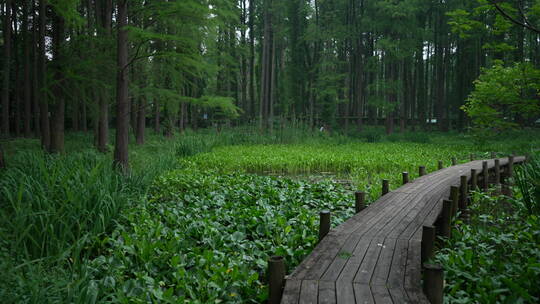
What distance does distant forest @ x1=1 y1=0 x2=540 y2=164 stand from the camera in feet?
26.1

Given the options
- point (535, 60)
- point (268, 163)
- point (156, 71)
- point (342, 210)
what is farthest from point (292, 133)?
point (535, 60)

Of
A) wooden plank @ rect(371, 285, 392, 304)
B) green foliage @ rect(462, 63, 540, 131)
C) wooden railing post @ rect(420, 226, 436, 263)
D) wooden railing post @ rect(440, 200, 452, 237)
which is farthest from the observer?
green foliage @ rect(462, 63, 540, 131)

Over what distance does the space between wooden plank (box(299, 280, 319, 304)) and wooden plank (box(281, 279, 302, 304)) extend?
0.03 metres

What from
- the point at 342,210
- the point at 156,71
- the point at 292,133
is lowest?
the point at 342,210

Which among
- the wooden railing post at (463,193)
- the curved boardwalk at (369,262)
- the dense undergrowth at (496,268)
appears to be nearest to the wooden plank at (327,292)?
the curved boardwalk at (369,262)

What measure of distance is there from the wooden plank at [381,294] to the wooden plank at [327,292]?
293 mm

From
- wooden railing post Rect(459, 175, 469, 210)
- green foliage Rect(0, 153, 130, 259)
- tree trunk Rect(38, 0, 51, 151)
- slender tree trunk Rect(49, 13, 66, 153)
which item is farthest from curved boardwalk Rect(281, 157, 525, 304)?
slender tree trunk Rect(49, 13, 66, 153)

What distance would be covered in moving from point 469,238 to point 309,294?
2.41 metres

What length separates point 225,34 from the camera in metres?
26.0

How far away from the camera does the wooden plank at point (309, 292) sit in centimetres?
261

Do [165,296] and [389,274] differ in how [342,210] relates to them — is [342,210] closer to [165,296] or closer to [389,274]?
[389,274]

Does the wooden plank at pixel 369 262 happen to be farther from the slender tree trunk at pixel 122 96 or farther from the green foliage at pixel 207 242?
the slender tree trunk at pixel 122 96

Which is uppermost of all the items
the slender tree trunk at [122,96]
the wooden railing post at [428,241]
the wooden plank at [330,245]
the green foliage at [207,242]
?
the slender tree trunk at [122,96]

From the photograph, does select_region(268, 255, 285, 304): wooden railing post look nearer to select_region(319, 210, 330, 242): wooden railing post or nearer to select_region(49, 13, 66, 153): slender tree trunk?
select_region(319, 210, 330, 242): wooden railing post
